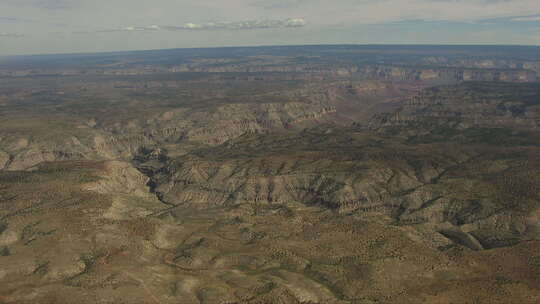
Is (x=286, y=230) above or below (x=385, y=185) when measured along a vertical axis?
above

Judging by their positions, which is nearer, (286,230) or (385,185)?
(286,230)

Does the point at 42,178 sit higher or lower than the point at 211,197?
higher

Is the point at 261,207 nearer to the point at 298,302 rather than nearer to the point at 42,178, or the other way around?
the point at 298,302

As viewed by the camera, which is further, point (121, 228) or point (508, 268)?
point (121, 228)

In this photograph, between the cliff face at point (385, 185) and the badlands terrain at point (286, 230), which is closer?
the badlands terrain at point (286, 230)

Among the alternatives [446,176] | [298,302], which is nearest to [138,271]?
[298,302]

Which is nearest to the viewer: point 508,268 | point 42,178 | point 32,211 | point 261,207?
point 508,268

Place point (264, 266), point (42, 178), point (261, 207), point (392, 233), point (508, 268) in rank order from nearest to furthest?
point (508, 268)
point (264, 266)
point (392, 233)
point (261, 207)
point (42, 178)

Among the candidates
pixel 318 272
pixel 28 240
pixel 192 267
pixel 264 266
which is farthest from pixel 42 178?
pixel 318 272

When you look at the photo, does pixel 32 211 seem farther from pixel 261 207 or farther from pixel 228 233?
pixel 261 207

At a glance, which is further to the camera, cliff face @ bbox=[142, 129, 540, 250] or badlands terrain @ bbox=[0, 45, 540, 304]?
cliff face @ bbox=[142, 129, 540, 250]
